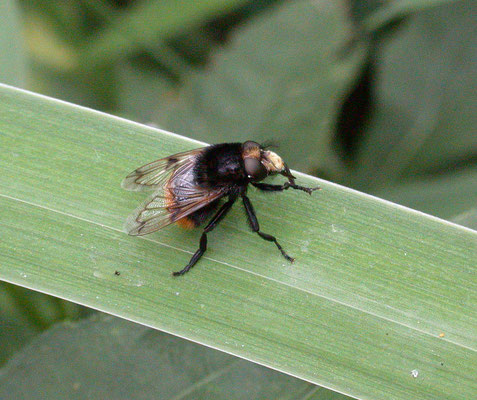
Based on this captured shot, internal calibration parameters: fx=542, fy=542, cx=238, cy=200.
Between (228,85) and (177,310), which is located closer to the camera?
(177,310)

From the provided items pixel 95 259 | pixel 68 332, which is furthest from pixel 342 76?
pixel 68 332

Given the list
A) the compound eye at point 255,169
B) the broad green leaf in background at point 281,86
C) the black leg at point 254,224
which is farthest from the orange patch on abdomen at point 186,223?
the broad green leaf in background at point 281,86

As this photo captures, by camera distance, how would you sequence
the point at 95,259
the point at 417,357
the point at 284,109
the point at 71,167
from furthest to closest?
1. the point at 284,109
2. the point at 71,167
3. the point at 95,259
4. the point at 417,357

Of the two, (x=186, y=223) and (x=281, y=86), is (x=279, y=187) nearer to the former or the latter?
(x=186, y=223)

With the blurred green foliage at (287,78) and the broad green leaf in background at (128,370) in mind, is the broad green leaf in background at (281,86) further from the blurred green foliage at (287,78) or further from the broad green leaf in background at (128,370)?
the broad green leaf in background at (128,370)

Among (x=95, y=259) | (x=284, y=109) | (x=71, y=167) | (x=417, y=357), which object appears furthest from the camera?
(x=284, y=109)

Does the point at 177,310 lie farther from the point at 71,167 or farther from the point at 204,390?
the point at 71,167

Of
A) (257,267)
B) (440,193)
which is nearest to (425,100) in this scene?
(440,193)

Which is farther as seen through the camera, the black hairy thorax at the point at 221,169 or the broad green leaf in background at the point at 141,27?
the broad green leaf in background at the point at 141,27

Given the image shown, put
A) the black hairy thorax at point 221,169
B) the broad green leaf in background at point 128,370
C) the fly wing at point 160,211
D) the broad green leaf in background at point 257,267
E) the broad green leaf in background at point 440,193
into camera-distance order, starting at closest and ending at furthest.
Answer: the broad green leaf in background at point 257,267 < the fly wing at point 160,211 < the broad green leaf in background at point 128,370 < the black hairy thorax at point 221,169 < the broad green leaf in background at point 440,193
